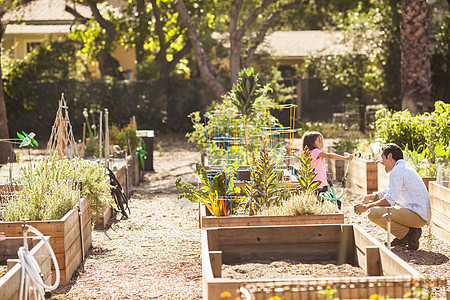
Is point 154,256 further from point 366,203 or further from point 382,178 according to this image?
point 382,178

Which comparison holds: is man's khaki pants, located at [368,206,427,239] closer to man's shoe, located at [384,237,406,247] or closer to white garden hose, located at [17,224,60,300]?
man's shoe, located at [384,237,406,247]

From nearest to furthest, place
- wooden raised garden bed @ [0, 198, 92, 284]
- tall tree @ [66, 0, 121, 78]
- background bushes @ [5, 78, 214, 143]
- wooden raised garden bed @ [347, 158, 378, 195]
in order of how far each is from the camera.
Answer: wooden raised garden bed @ [0, 198, 92, 284] < wooden raised garden bed @ [347, 158, 378, 195] < background bushes @ [5, 78, 214, 143] < tall tree @ [66, 0, 121, 78]

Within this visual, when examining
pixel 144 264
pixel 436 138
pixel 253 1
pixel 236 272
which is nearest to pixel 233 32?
pixel 253 1

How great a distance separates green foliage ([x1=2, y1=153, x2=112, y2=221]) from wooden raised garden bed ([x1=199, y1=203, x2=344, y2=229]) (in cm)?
134

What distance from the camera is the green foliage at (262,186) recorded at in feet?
20.9

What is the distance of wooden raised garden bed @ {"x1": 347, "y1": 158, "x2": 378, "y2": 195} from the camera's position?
9.71 meters

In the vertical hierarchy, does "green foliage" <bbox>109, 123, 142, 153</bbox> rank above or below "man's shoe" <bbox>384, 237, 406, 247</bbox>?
above

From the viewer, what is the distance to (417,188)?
6.45 metres

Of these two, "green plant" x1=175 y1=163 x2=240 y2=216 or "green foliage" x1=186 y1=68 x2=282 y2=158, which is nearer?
"green plant" x1=175 y1=163 x2=240 y2=216

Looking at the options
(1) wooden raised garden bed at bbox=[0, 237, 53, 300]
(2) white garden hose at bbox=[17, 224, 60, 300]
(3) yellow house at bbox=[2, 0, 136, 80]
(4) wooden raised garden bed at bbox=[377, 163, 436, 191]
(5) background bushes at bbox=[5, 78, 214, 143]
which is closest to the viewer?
(1) wooden raised garden bed at bbox=[0, 237, 53, 300]

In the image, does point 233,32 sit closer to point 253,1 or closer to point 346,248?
point 253,1

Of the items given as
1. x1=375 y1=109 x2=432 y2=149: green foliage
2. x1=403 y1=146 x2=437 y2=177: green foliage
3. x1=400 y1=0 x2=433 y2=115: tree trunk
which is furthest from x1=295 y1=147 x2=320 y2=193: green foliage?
x1=400 y1=0 x2=433 y2=115: tree trunk

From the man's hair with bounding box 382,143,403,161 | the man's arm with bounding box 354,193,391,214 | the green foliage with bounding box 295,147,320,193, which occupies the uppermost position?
the man's hair with bounding box 382,143,403,161

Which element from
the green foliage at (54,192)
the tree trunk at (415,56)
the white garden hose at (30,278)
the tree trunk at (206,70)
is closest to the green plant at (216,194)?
the green foliage at (54,192)
